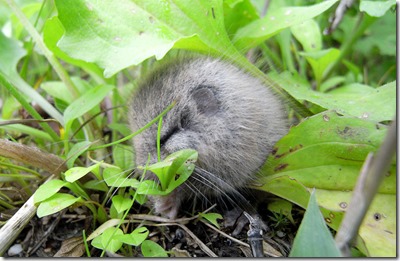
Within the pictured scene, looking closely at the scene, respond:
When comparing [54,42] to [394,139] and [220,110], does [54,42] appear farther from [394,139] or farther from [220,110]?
[394,139]

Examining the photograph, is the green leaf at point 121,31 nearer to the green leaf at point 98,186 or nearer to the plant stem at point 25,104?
the plant stem at point 25,104

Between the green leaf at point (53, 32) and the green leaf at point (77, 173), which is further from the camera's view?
the green leaf at point (53, 32)

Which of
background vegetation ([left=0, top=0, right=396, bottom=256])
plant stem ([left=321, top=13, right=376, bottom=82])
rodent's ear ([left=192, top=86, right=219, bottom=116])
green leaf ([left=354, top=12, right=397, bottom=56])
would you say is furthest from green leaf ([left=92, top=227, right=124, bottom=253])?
green leaf ([left=354, top=12, right=397, bottom=56])

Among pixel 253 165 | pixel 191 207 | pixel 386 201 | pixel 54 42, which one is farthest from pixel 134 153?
pixel 386 201

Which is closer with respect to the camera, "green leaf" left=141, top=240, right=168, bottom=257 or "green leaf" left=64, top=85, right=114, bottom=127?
"green leaf" left=141, top=240, right=168, bottom=257

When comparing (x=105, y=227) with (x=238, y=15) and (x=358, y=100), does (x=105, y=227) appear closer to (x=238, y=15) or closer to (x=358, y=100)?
(x=358, y=100)

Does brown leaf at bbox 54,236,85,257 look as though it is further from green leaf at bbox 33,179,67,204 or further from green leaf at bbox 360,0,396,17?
green leaf at bbox 360,0,396,17

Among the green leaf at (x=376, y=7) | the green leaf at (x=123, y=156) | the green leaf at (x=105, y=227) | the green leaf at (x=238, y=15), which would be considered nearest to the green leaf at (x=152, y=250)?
the green leaf at (x=105, y=227)
